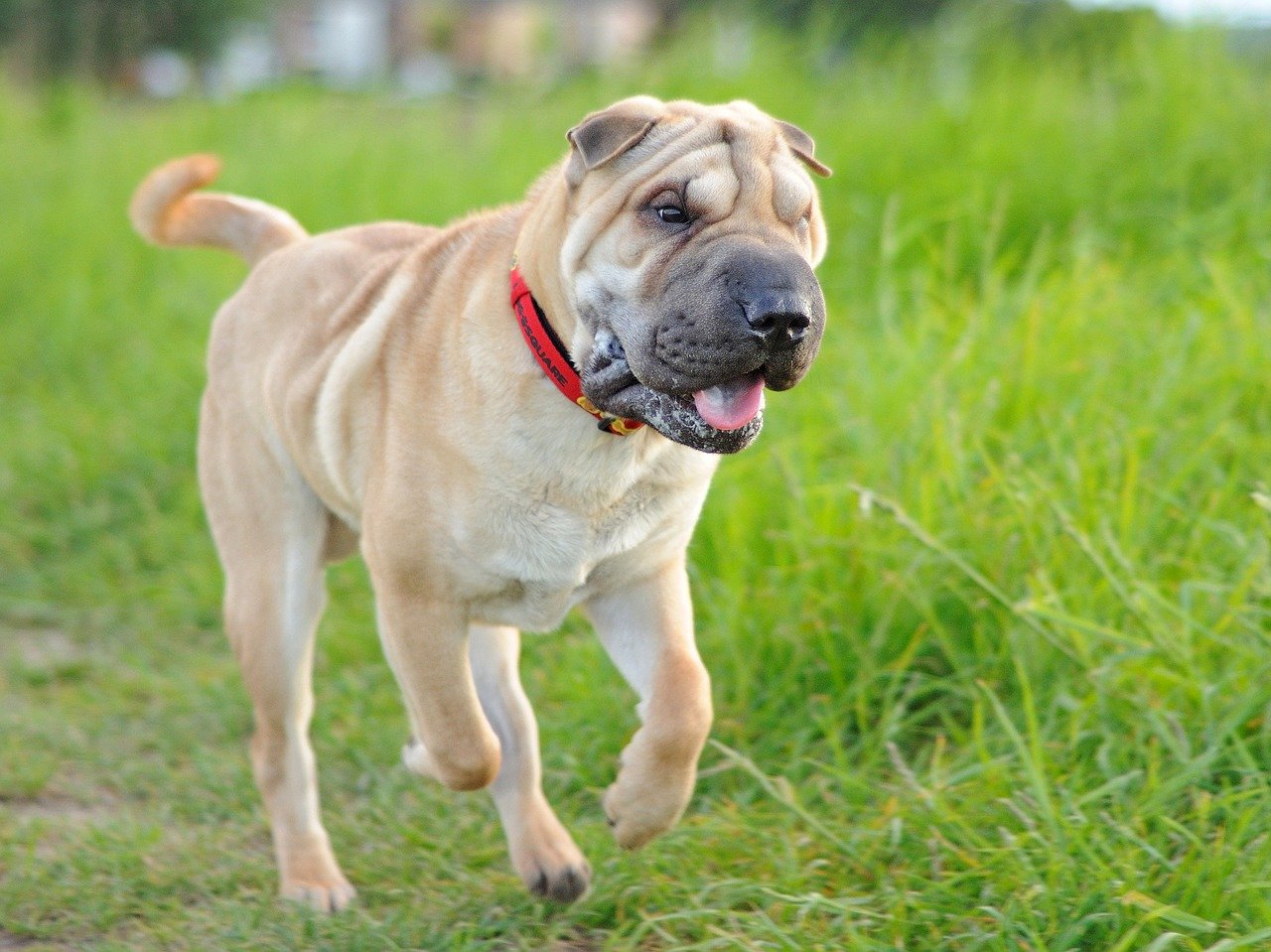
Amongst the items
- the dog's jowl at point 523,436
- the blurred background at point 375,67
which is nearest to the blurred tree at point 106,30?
the blurred background at point 375,67

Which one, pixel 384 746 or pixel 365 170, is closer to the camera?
pixel 384 746

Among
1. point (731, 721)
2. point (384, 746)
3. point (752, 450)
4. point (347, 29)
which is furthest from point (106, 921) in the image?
point (347, 29)

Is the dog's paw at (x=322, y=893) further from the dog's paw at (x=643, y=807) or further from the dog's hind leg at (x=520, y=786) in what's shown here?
the dog's paw at (x=643, y=807)

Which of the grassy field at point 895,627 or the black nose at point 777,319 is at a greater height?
the black nose at point 777,319

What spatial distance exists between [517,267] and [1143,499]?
2071 mm

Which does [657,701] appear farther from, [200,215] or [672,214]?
[200,215]

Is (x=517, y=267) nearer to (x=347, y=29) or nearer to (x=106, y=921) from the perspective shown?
(x=106, y=921)

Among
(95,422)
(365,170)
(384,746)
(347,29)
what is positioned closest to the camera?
(384,746)

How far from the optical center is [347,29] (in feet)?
140

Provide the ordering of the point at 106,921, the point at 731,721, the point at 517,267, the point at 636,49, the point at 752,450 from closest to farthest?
1. the point at 517,267
2. the point at 106,921
3. the point at 731,721
4. the point at 752,450
5. the point at 636,49

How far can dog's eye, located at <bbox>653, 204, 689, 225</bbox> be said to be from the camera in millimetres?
2973

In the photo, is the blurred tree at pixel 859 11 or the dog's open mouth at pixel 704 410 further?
the blurred tree at pixel 859 11

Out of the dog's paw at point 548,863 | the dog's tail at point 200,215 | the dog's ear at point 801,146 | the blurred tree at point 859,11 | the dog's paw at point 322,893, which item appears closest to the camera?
the dog's ear at point 801,146

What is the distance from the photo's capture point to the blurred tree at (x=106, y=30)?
49.0 ft
